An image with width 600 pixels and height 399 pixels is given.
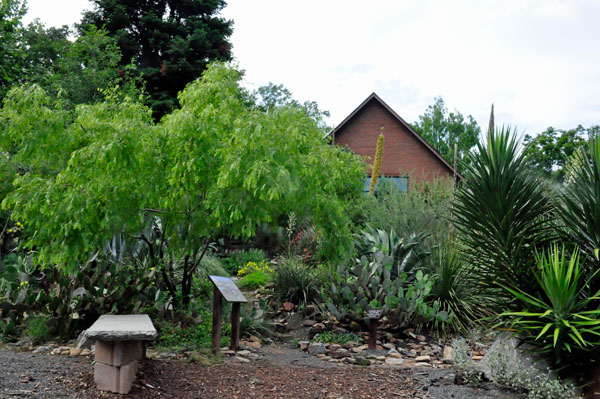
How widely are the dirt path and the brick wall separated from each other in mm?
17917

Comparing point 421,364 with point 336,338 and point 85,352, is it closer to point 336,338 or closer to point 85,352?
point 336,338

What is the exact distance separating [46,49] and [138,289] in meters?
20.4

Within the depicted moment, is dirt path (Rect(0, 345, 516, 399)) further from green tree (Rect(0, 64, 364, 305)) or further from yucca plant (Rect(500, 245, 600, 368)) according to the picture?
green tree (Rect(0, 64, 364, 305))

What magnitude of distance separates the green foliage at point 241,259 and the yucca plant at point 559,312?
8000 mm

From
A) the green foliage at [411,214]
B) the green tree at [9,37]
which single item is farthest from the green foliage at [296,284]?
the green tree at [9,37]

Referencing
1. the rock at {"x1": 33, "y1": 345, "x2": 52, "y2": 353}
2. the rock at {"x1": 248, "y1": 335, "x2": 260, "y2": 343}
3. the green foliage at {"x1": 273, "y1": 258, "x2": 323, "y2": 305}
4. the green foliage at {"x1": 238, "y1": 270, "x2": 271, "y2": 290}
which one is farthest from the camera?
the green foliage at {"x1": 238, "y1": 270, "x2": 271, "y2": 290}

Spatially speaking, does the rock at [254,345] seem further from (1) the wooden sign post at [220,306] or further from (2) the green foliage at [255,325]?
(1) the wooden sign post at [220,306]

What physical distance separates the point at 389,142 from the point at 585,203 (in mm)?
18624

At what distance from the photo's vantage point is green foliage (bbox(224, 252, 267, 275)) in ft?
43.1

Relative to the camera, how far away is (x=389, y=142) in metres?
24.0

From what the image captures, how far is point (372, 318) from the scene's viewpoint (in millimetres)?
7352

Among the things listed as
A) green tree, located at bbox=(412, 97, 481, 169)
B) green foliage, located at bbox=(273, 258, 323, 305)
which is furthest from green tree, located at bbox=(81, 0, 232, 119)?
green tree, located at bbox=(412, 97, 481, 169)

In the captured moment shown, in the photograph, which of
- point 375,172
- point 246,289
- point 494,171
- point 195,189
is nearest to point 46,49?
point 375,172

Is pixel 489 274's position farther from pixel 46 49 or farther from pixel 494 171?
pixel 46 49
